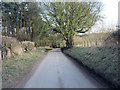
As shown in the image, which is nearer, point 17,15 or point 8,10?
point 8,10

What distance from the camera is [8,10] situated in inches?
802

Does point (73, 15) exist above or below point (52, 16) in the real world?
below

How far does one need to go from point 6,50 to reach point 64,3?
1494 centimetres

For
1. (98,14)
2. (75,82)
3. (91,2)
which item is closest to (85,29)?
(98,14)

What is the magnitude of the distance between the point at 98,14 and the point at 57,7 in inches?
304

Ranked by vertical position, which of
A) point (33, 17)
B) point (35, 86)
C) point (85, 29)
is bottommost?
point (35, 86)

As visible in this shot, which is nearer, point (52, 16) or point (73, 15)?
point (73, 15)

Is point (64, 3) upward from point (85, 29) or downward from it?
upward

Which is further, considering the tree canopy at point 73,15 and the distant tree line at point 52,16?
the tree canopy at point 73,15

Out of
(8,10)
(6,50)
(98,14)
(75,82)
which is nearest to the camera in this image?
(75,82)

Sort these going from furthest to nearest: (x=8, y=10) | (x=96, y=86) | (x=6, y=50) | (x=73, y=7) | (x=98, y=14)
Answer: (x=98, y=14)
(x=73, y=7)
(x=8, y=10)
(x=6, y=50)
(x=96, y=86)

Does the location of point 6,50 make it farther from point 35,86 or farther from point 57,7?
point 57,7

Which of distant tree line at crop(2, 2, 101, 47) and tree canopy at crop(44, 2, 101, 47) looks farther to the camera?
tree canopy at crop(44, 2, 101, 47)

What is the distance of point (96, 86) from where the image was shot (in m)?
5.24
